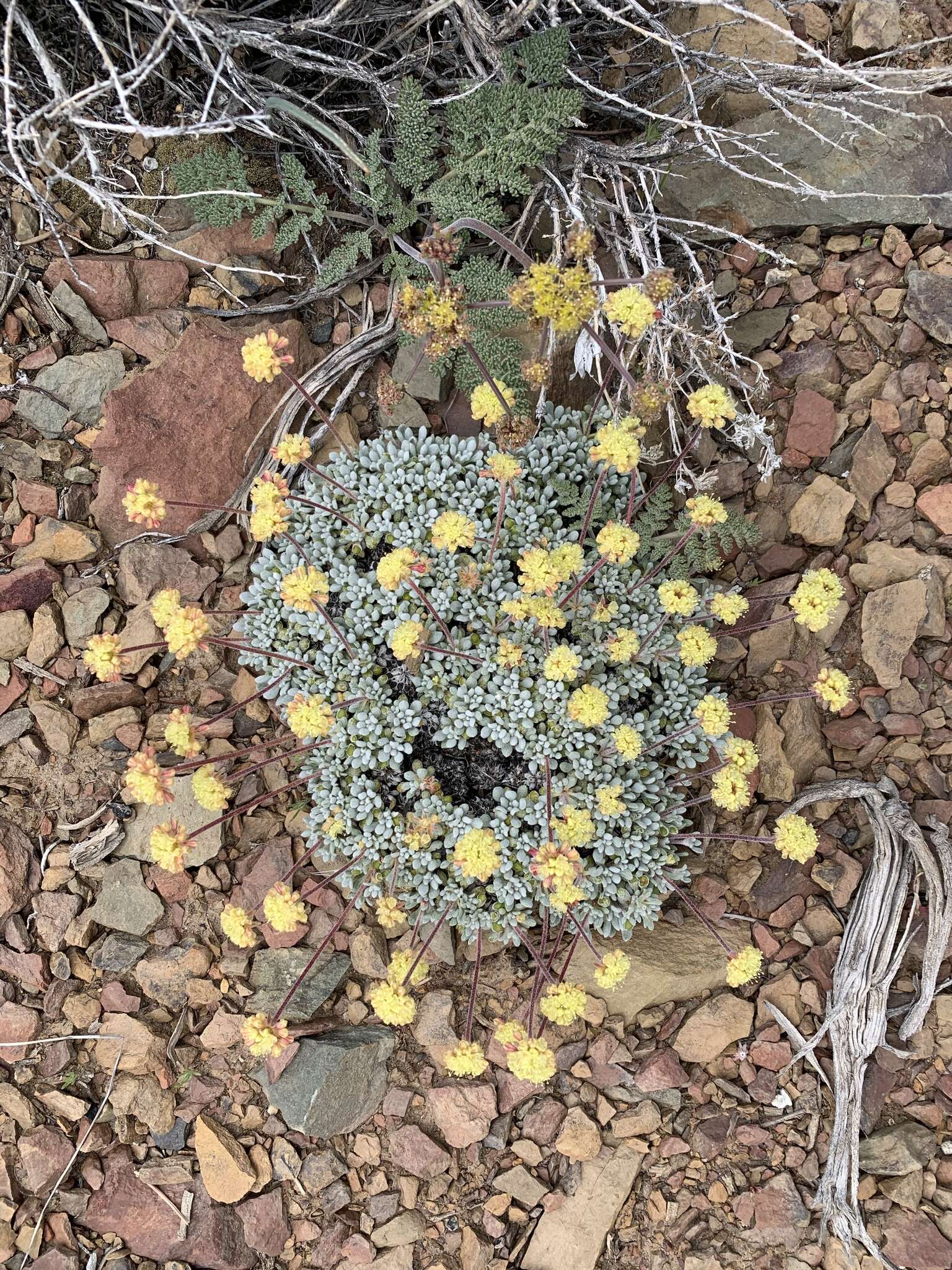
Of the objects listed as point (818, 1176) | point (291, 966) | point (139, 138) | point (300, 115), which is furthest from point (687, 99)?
point (818, 1176)

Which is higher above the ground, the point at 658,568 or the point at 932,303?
the point at 932,303

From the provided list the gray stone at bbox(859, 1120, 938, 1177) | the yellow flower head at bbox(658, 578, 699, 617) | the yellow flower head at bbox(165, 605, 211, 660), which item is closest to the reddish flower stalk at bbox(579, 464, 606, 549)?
the yellow flower head at bbox(658, 578, 699, 617)

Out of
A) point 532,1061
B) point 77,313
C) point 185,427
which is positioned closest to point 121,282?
point 77,313

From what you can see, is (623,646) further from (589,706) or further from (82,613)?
(82,613)

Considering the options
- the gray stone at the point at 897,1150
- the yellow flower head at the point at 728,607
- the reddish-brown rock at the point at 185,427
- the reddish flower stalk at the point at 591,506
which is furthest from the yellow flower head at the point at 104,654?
the gray stone at the point at 897,1150

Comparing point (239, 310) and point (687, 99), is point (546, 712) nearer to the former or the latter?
point (239, 310)
